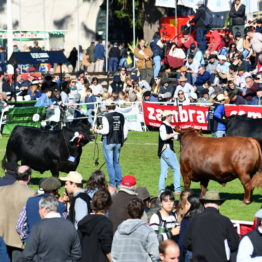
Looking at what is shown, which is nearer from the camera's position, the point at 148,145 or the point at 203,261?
the point at 203,261

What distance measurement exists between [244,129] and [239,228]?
365 inches

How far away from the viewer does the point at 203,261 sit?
39.8 ft

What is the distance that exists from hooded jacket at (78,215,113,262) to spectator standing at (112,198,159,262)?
28 cm

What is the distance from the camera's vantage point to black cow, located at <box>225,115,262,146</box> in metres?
22.9

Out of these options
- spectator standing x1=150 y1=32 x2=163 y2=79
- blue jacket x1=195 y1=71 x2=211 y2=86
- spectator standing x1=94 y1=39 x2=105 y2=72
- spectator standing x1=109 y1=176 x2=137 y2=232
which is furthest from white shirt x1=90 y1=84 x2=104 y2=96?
spectator standing x1=109 y1=176 x2=137 y2=232

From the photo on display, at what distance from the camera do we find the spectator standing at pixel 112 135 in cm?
2159

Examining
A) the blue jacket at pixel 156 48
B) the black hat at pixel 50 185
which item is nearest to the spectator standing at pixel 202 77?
the blue jacket at pixel 156 48

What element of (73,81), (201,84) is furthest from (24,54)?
(201,84)

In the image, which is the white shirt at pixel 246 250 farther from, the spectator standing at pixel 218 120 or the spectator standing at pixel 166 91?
the spectator standing at pixel 166 91

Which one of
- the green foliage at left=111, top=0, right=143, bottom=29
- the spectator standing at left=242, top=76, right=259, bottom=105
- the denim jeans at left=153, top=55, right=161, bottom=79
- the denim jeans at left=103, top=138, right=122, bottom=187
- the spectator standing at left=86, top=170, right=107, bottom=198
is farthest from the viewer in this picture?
the green foliage at left=111, top=0, right=143, bottom=29

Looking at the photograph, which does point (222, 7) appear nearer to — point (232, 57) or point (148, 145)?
point (232, 57)

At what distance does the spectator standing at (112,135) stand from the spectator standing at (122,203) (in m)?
6.98

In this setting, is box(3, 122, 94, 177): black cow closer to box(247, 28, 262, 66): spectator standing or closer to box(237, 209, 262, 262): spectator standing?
box(237, 209, 262, 262): spectator standing

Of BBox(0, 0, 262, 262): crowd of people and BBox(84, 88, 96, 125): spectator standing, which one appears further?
BBox(84, 88, 96, 125): spectator standing
